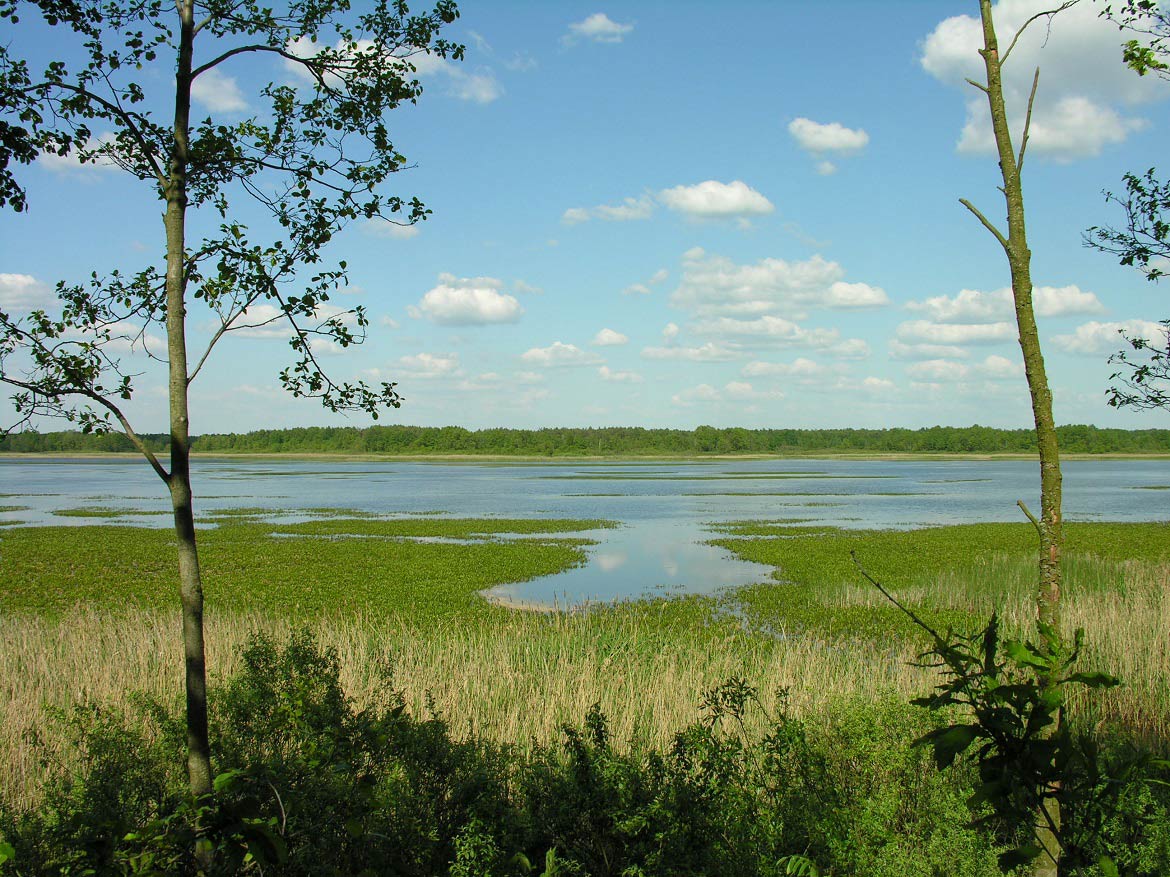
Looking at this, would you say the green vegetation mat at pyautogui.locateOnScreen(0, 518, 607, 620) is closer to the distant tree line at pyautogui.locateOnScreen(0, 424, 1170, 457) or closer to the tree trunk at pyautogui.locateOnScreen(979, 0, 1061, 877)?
the tree trunk at pyautogui.locateOnScreen(979, 0, 1061, 877)

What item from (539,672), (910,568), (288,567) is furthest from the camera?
(288,567)

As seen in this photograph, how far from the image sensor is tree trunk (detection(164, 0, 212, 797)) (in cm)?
346

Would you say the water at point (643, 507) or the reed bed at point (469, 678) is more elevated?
the reed bed at point (469, 678)

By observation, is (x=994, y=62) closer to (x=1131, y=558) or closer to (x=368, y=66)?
(x=368, y=66)

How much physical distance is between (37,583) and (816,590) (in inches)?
788

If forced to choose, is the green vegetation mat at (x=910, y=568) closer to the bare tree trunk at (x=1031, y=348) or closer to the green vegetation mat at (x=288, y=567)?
the green vegetation mat at (x=288, y=567)

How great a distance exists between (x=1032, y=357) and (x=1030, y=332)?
4.2 inches

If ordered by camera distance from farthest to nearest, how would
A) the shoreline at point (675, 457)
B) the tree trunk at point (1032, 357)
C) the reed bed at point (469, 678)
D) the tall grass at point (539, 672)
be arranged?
the shoreline at point (675, 457) < the tall grass at point (539, 672) < the reed bed at point (469, 678) < the tree trunk at point (1032, 357)

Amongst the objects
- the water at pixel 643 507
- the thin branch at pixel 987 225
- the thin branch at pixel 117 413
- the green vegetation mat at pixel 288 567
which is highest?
the thin branch at pixel 987 225

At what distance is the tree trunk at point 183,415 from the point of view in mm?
3459

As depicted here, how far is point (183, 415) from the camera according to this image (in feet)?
11.6

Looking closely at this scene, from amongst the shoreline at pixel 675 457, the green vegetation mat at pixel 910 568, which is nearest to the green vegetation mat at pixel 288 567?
the green vegetation mat at pixel 910 568

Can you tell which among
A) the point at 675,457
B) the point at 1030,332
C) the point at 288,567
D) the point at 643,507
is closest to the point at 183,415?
the point at 1030,332

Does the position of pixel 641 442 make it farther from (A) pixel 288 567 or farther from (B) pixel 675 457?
(A) pixel 288 567
